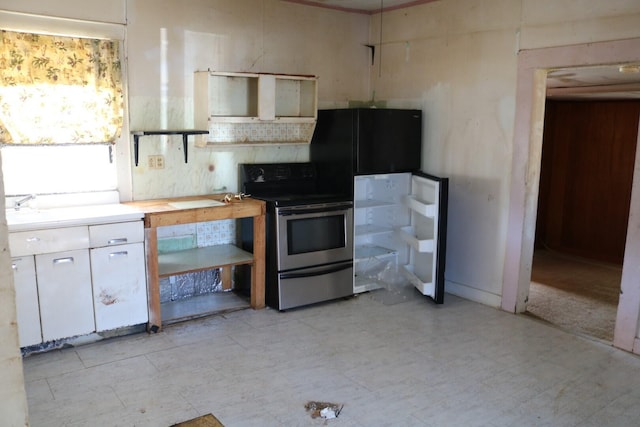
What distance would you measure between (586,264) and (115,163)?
5.03 metres

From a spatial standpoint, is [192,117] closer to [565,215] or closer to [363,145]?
[363,145]

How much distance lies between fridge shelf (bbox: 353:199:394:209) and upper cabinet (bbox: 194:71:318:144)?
2.44 feet

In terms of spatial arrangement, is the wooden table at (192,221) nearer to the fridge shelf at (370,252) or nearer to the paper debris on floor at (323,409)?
the fridge shelf at (370,252)

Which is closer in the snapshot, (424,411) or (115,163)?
(424,411)

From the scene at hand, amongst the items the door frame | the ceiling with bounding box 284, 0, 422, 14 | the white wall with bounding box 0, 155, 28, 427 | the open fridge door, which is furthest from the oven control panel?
the white wall with bounding box 0, 155, 28, 427

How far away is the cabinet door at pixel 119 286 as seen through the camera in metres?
3.53

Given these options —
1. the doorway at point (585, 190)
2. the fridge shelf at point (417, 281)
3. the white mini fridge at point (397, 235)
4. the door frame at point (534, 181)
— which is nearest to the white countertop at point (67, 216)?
the white mini fridge at point (397, 235)

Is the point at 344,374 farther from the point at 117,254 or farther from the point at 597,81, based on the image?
the point at 597,81

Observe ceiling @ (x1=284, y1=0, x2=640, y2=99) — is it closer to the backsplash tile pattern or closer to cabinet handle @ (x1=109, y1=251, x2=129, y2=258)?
the backsplash tile pattern

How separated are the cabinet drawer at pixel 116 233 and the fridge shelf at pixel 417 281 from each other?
2261 mm

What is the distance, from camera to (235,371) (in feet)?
10.7

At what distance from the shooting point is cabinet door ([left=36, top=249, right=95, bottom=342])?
11.0ft

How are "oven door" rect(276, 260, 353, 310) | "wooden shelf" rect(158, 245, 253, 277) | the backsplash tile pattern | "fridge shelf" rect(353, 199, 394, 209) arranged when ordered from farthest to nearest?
"fridge shelf" rect(353, 199, 394, 209)
the backsplash tile pattern
"oven door" rect(276, 260, 353, 310)
"wooden shelf" rect(158, 245, 253, 277)

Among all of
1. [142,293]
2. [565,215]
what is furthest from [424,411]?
[565,215]
